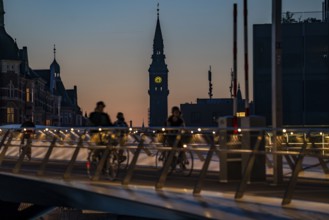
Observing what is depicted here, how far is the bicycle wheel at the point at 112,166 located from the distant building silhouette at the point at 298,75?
107ft

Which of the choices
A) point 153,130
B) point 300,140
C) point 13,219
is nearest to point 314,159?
point 300,140

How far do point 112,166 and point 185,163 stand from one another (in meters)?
2.16

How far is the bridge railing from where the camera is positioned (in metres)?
12.0

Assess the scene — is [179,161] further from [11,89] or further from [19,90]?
[19,90]

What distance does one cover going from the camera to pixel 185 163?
1459 centimetres

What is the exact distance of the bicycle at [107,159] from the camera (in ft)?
53.1

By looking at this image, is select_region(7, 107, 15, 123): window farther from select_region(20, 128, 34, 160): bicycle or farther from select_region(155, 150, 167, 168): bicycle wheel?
select_region(155, 150, 167, 168): bicycle wheel

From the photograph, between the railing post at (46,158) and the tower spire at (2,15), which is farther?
the tower spire at (2,15)

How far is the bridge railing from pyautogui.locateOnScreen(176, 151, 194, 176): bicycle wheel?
0.10 metres

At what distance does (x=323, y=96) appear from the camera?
48.9 m

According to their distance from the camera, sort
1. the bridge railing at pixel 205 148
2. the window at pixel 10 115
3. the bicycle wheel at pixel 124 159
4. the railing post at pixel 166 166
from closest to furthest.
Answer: the bridge railing at pixel 205 148, the railing post at pixel 166 166, the bicycle wheel at pixel 124 159, the window at pixel 10 115

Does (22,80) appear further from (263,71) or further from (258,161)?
(258,161)

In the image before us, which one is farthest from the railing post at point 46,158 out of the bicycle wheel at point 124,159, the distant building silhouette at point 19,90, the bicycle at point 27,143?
the distant building silhouette at point 19,90

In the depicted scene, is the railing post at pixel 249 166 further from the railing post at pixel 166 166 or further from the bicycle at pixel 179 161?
the railing post at pixel 166 166
